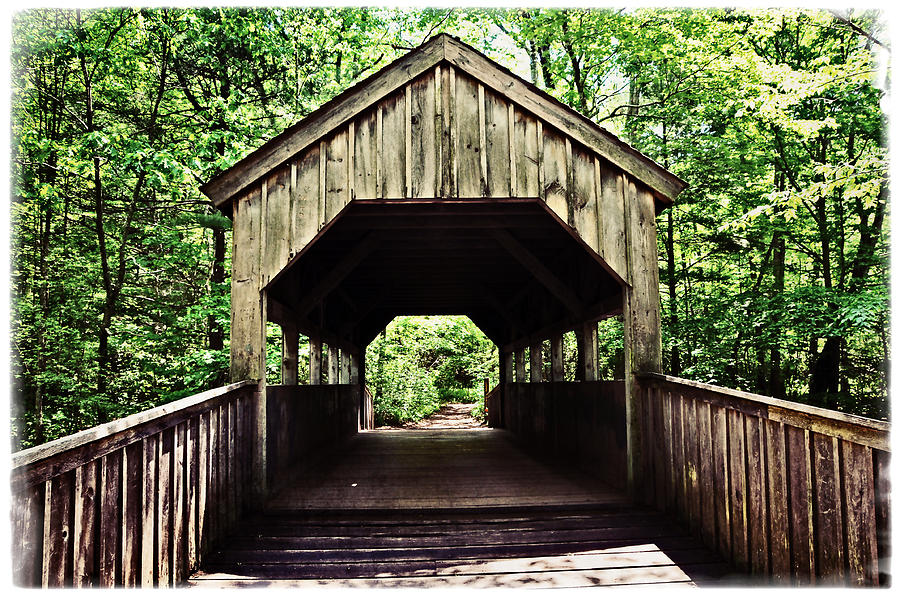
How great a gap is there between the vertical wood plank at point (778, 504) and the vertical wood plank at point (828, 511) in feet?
0.79

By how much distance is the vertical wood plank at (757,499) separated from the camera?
10.4ft

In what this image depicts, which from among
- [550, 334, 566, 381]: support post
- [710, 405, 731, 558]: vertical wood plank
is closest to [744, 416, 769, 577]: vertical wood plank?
[710, 405, 731, 558]: vertical wood plank

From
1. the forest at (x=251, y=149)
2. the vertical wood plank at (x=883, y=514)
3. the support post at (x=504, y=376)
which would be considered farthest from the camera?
the support post at (x=504, y=376)

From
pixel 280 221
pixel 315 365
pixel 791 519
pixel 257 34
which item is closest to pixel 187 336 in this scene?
pixel 315 365

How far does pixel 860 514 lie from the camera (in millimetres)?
2436

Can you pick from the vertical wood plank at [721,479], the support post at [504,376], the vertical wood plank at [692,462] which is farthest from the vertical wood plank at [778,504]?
the support post at [504,376]

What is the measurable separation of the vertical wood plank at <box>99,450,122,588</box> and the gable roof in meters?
2.93

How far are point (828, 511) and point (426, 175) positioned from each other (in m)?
3.70

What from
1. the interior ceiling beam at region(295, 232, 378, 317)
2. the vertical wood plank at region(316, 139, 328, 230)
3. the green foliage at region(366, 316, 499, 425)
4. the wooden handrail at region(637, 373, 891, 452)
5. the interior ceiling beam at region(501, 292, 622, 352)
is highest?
the vertical wood plank at region(316, 139, 328, 230)

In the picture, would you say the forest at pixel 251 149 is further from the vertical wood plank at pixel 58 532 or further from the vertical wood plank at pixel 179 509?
the vertical wood plank at pixel 58 532

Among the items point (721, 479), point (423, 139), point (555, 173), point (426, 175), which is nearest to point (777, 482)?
point (721, 479)

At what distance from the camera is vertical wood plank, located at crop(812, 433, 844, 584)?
102 inches

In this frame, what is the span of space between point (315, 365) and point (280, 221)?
4.29 m

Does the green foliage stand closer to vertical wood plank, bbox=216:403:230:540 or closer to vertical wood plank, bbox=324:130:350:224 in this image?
vertical wood plank, bbox=324:130:350:224
